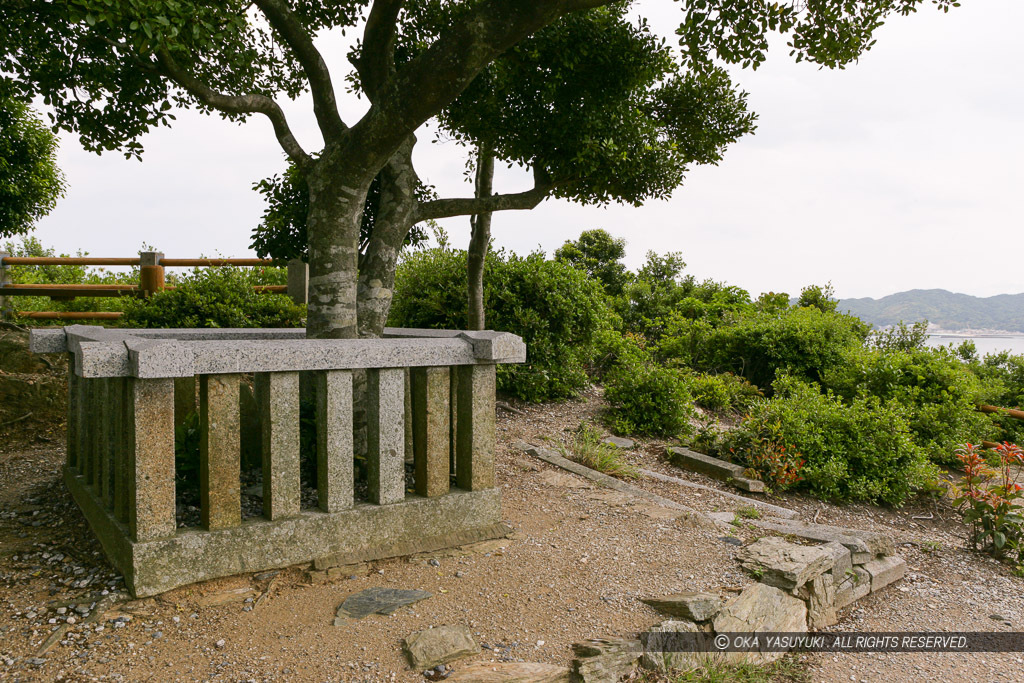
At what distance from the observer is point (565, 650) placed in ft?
9.62

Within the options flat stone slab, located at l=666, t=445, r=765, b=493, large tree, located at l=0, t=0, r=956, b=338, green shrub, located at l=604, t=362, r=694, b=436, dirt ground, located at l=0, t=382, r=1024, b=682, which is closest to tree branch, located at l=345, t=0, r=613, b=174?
large tree, located at l=0, t=0, r=956, b=338

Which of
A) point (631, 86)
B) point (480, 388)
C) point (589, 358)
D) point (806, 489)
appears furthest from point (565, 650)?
point (589, 358)

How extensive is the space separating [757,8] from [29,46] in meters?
5.13

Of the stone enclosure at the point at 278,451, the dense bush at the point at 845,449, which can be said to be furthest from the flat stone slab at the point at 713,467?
the stone enclosure at the point at 278,451

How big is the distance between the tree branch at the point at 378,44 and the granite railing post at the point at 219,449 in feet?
→ 8.45

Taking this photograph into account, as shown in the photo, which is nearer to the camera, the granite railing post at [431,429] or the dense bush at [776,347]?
the granite railing post at [431,429]

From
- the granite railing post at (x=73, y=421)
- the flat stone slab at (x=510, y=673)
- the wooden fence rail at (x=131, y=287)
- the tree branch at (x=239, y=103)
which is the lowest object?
the flat stone slab at (x=510, y=673)

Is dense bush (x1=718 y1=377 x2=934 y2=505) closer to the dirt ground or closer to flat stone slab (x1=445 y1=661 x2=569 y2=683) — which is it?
the dirt ground

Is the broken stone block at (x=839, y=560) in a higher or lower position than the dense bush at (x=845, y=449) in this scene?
lower

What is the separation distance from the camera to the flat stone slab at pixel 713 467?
565cm

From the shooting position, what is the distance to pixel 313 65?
4.62 meters

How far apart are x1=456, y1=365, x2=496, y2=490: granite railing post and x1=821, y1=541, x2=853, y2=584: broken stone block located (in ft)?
6.97

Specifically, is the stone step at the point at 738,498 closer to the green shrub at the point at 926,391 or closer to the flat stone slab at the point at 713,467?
the flat stone slab at the point at 713,467

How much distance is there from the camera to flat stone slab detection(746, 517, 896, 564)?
4.24 meters
